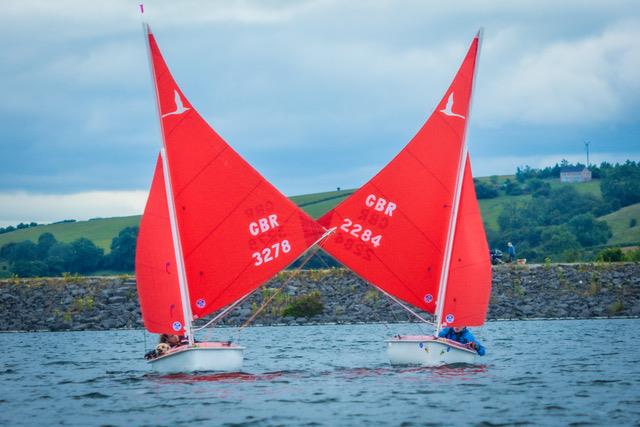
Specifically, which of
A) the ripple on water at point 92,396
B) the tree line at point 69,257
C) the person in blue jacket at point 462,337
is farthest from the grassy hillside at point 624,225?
the ripple on water at point 92,396

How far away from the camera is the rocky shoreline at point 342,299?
2685 inches

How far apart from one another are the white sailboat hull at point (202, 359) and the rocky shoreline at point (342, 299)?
34471 millimetres

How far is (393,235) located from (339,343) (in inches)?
603

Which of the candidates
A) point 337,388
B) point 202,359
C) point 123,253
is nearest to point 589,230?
point 123,253

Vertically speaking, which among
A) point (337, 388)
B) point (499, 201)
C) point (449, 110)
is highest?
point (499, 201)

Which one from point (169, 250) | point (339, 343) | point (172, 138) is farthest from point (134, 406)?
point (339, 343)

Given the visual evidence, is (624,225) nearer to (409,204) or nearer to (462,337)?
(462,337)

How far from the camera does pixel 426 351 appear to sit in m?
33.4

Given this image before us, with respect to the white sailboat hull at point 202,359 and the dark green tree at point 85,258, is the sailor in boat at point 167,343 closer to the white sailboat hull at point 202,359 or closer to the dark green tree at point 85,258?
the white sailboat hull at point 202,359

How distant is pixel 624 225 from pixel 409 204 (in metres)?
106

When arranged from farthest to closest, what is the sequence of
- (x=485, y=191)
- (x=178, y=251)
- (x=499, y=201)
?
(x=485, y=191) < (x=499, y=201) < (x=178, y=251)

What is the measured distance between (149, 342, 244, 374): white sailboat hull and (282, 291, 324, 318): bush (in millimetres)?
36278

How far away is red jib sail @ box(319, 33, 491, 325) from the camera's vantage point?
111 ft

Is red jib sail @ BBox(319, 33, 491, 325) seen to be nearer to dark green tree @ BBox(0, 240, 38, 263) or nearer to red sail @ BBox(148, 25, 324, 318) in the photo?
red sail @ BBox(148, 25, 324, 318)
